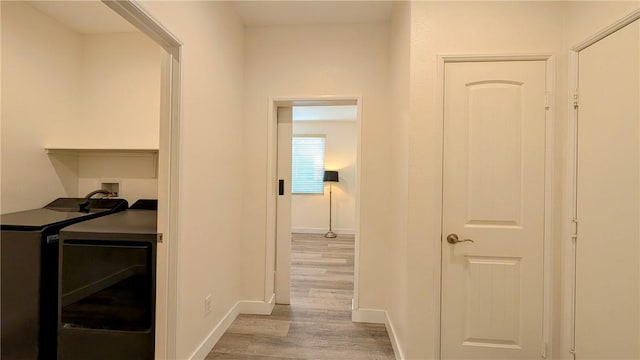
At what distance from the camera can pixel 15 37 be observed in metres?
2.04

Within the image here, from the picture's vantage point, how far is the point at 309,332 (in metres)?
2.30

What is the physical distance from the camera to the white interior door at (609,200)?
132 cm

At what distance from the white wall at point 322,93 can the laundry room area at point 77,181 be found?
857 mm

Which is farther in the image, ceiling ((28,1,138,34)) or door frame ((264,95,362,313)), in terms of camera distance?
door frame ((264,95,362,313))

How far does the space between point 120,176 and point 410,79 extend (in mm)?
2614

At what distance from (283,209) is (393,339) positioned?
4.92 ft

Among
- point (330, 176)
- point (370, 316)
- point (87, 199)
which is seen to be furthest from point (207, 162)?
point (330, 176)

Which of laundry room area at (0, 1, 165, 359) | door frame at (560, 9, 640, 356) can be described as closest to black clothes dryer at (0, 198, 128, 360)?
laundry room area at (0, 1, 165, 359)

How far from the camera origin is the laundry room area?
1585mm

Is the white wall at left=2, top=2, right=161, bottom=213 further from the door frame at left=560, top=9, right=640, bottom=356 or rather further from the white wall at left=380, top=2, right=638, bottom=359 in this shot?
the door frame at left=560, top=9, right=640, bottom=356

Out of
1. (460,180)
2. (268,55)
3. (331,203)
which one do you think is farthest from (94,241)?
(331,203)

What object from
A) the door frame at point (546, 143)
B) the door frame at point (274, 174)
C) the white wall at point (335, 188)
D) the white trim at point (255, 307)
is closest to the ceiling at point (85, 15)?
the door frame at point (274, 174)

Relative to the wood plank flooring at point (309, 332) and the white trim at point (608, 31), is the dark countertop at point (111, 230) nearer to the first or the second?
the wood plank flooring at point (309, 332)

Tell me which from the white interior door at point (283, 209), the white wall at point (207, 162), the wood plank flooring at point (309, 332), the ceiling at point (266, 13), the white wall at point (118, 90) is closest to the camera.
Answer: the white wall at point (207, 162)
